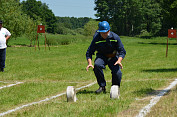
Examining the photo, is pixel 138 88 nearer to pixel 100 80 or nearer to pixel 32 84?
pixel 100 80

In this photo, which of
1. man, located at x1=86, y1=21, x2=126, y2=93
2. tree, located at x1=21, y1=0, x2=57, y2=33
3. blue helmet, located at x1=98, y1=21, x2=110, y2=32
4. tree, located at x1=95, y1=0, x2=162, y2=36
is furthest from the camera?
tree, located at x1=21, y1=0, x2=57, y2=33

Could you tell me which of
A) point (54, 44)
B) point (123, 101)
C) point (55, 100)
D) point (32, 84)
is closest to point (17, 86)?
point (32, 84)

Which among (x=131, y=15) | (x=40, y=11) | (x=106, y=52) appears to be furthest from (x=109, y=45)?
(x=40, y=11)

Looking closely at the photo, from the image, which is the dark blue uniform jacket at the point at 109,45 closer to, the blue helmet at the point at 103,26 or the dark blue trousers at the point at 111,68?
the dark blue trousers at the point at 111,68

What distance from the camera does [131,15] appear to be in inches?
4227

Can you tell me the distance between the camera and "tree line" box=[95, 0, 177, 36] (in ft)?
310

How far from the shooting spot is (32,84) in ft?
31.8

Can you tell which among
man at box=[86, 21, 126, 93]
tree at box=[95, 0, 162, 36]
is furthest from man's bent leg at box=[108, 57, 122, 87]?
tree at box=[95, 0, 162, 36]

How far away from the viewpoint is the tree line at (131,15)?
94.6 metres

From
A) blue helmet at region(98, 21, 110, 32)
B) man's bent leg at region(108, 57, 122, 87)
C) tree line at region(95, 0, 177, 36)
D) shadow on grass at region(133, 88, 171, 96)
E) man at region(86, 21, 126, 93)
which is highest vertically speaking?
tree line at region(95, 0, 177, 36)

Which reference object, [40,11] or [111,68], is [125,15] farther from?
[111,68]

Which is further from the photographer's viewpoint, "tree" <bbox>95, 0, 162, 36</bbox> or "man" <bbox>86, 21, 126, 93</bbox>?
"tree" <bbox>95, 0, 162, 36</bbox>

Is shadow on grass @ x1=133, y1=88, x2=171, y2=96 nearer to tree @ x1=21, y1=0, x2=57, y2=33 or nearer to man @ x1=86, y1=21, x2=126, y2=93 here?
man @ x1=86, y1=21, x2=126, y2=93

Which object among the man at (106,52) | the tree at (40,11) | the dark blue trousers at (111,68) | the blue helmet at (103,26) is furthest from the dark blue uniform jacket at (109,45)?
the tree at (40,11)
